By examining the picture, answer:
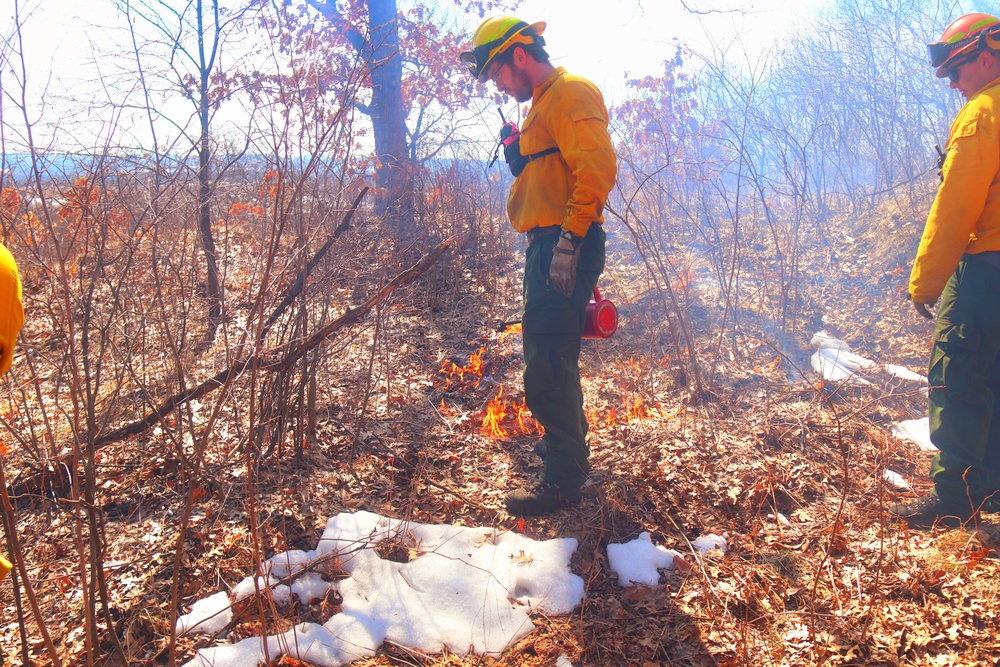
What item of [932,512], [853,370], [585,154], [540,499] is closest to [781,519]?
[932,512]

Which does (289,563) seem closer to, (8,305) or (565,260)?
(8,305)

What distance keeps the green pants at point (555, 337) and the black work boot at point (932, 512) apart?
63.2 inches

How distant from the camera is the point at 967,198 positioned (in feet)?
8.45

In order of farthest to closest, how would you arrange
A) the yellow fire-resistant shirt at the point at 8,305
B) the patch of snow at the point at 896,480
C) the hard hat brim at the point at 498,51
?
the patch of snow at the point at 896,480 < the hard hat brim at the point at 498,51 < the yellow fire-resistant shirt at the point at 8,305

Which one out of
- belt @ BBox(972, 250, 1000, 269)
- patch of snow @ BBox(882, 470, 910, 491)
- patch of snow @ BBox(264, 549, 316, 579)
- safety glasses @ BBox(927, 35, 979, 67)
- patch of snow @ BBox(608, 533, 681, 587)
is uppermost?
safety glasses @ BBox(927, 35, 979, 67)

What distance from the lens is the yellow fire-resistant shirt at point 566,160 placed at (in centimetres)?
268

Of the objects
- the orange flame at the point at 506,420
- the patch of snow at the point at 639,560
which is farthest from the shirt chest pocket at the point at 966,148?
the orange flame at the point at 506,420

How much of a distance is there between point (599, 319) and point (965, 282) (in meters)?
1.67

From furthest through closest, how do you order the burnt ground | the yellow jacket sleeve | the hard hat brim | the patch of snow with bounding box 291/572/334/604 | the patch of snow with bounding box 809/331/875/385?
1. the patch of snow with bounding box 809/331/875/385
2. the hard hat brim
3. the yellow jacket sleeve
4. the patch of snow with bounding box 291/572/334/604
5. the burnt ground

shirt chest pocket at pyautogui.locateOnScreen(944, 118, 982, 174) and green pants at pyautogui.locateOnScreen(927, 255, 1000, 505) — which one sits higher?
shirt chest pocket at pyautogui.locateOnScreen(944, 118, 982, 174)

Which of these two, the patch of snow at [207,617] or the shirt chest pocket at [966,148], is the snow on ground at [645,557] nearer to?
the patch of snow at [207,617]

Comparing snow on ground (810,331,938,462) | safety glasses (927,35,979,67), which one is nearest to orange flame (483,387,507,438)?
Result: snow on ground (810,331,938,462)

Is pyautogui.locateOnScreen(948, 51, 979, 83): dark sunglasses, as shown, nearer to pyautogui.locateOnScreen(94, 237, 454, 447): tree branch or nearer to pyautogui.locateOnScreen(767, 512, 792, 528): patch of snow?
pyautogui.locateOnScreen(767, 512, 792, 528): patch of snow

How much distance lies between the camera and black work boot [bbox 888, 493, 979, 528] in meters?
2.74
